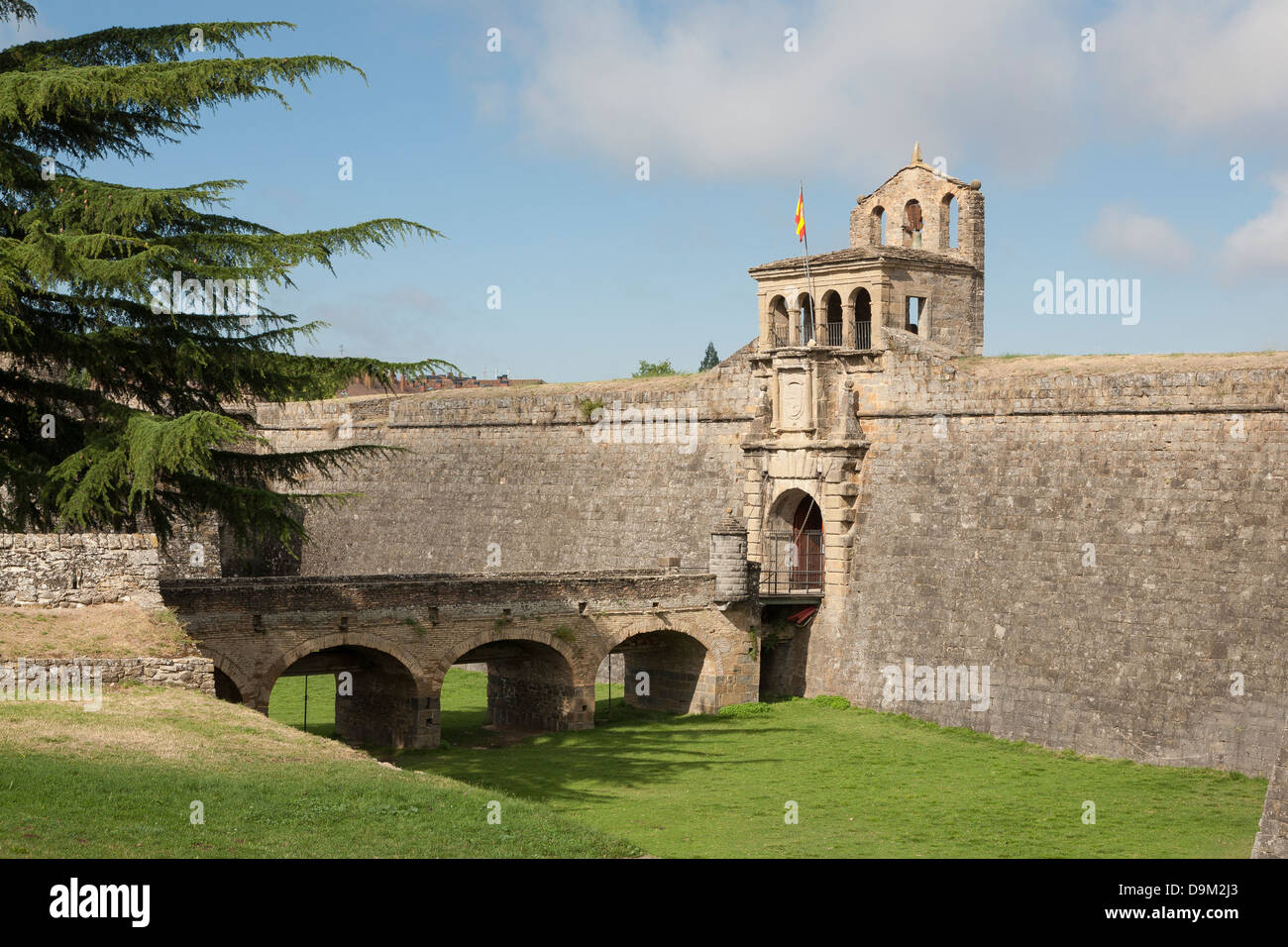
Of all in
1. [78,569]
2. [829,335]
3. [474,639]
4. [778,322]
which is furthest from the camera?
[778,322]

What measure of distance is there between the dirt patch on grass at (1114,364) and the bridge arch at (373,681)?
37.5ft

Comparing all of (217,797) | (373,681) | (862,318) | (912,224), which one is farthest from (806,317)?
→ (217,797)

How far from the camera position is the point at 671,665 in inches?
1125

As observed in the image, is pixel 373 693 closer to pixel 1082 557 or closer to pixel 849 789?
pixel 849 789

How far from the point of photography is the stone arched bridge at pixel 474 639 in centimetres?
2239

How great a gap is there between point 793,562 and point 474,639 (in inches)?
300

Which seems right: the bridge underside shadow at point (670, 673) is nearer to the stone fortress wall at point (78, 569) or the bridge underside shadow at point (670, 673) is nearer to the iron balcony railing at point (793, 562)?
the iron balcony railing at point (793, 562)

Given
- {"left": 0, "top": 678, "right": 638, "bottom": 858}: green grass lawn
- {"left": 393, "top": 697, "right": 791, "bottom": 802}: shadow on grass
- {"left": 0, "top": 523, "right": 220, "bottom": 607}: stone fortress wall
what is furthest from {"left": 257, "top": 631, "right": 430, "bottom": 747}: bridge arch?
{"left": 0, "top": 678, "right": 638, "bottom": 858}: green grass lawn

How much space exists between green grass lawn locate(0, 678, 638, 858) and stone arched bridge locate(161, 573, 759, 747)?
641 centimetres

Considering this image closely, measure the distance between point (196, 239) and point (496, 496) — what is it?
63.0ft

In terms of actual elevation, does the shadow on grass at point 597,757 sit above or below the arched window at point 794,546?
below

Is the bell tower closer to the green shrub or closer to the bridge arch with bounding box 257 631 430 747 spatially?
the green shrub

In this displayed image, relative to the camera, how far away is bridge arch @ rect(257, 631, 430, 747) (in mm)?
23406

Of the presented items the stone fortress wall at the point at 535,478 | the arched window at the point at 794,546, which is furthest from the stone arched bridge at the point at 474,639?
the stone fortress wall at the point at 535,478
